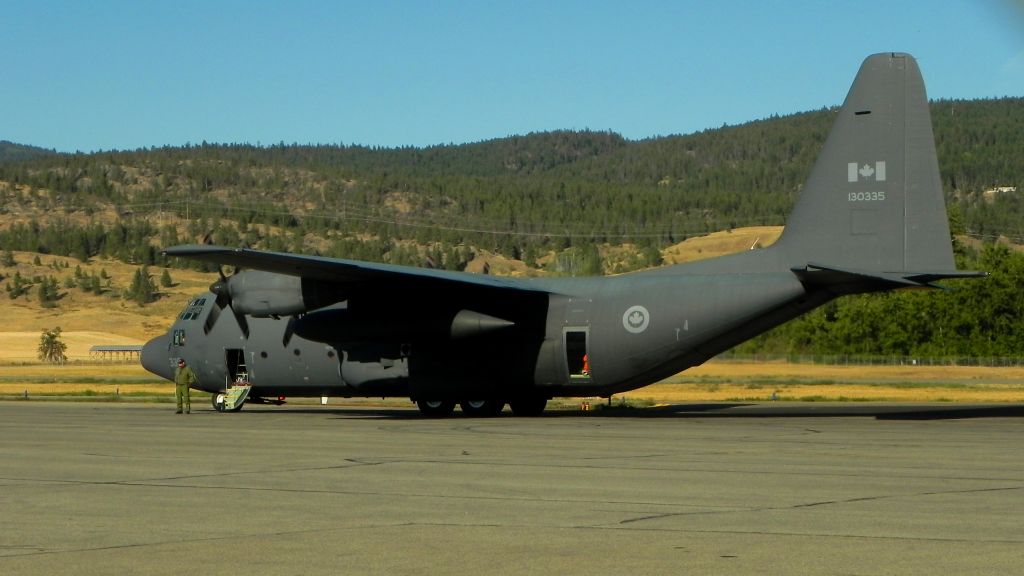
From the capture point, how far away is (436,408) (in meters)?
30.2

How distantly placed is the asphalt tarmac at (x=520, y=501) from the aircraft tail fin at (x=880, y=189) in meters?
3.60

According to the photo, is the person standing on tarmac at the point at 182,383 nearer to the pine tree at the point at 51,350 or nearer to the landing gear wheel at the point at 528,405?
the landing gear wheel at the point at 528,405

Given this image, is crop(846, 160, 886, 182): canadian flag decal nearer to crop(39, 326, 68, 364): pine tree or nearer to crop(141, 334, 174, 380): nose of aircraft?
crop(141, 334, 174, 380): nose of aircraft

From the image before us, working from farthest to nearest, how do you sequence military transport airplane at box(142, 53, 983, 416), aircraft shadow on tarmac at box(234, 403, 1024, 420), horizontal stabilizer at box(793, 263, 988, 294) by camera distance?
aircraft shadow on tarmac at box(234, 403, 1024, 420)
military transport airplane at box(142, 53, 983, 416)
horizontal stabilizer at box(793, 263, 988, 294)

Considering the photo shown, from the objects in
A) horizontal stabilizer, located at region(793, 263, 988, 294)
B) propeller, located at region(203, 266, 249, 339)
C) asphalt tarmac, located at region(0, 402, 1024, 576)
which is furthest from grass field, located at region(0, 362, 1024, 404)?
asphalt tarmac, located at region(0, 402, 1024, 576)

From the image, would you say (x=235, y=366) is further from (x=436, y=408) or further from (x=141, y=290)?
(x=141, y=290)

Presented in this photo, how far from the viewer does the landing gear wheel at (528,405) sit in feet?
100

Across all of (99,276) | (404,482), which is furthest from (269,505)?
(99,276)

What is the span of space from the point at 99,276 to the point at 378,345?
357ft

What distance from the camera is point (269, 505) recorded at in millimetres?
13289

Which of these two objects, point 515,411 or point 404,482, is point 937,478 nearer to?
point 404,482

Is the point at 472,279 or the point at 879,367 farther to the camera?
the point at 879,367

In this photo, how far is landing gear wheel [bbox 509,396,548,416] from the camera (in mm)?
30594

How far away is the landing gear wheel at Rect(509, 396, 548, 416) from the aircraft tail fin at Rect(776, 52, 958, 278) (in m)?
7.23
